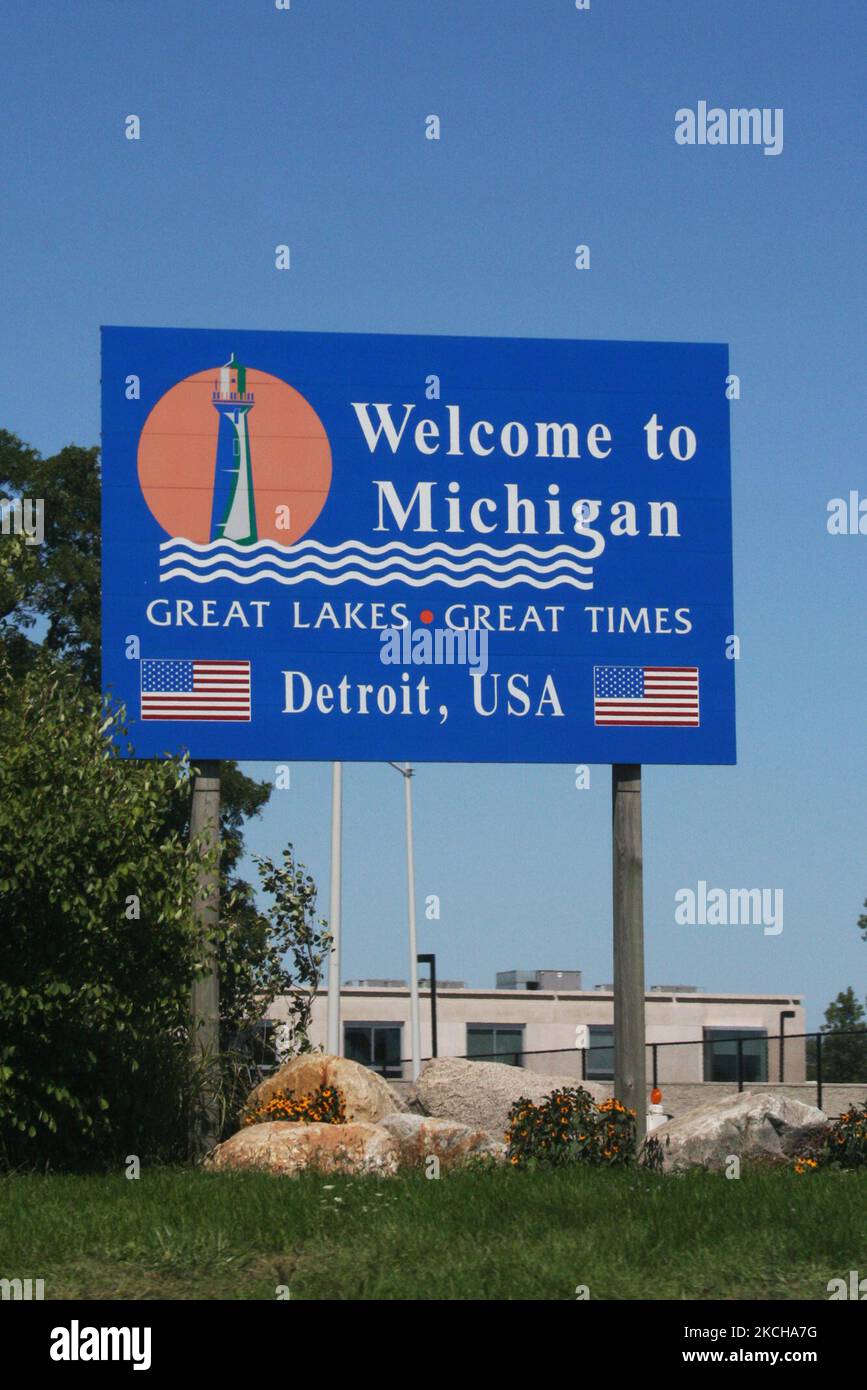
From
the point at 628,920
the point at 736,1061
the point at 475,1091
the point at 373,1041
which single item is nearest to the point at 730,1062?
the point at 736,1061

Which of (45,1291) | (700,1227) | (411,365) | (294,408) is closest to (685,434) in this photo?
(411,365)

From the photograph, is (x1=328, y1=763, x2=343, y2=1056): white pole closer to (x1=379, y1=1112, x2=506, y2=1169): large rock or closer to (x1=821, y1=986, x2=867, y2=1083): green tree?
(x1=379, y1=1112, x2=506, y2=1169): large rock

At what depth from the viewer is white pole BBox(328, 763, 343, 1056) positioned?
35.5 m

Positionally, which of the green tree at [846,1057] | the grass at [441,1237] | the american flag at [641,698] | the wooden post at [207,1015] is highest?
the american flag at [641,698]

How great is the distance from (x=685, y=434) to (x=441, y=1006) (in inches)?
1978

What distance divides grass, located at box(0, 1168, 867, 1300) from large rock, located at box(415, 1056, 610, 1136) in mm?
8333

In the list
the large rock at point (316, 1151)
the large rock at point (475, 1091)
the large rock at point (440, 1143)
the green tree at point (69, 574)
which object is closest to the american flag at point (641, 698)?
the large rock at point (440, 1143)

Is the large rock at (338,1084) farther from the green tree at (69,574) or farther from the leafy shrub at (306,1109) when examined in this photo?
the green tree at (69,574)

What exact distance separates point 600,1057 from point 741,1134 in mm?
46886

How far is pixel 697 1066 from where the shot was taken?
66375 millimetres

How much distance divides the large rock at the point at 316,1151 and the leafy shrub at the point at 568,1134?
133 cm

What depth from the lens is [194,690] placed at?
1830cm

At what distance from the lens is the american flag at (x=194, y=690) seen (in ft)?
59.9
